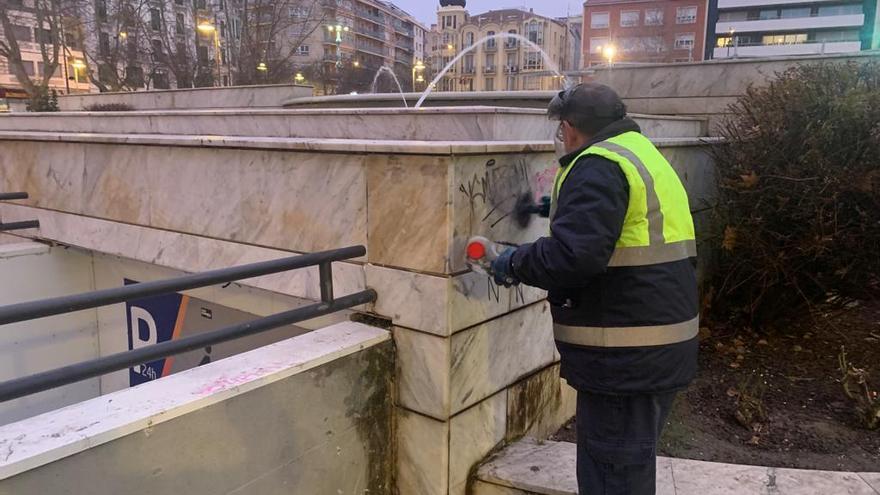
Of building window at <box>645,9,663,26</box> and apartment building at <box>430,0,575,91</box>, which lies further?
apartment building at <box>430,0,575,91</box>

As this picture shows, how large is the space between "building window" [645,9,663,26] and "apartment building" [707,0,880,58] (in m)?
7.14

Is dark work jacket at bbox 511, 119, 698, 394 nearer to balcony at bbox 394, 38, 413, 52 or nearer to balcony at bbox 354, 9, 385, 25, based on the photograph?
balcony at bbox 354, 9, 385, 25

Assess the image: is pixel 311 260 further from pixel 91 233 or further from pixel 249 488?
pixel 91 233

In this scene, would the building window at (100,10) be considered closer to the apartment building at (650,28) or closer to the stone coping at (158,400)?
the stone coping at (158,400)

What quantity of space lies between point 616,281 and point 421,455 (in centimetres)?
131

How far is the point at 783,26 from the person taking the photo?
240 feet

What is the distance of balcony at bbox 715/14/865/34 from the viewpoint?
6988 centimetres

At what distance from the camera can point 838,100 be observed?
13.6ft

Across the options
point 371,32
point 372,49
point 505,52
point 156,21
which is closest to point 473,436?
point 156,21

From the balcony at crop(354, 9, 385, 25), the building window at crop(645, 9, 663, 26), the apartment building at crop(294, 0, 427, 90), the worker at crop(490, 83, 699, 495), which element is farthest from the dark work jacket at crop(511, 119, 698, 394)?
the balcony at crop(354, 9, 385, 25)

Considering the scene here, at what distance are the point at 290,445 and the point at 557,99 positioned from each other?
5.80 feet

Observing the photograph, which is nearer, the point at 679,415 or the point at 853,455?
the point at 853,455

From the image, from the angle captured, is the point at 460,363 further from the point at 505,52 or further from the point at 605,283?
the point at 505,52

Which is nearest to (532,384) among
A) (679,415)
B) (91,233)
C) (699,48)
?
(679,415)
